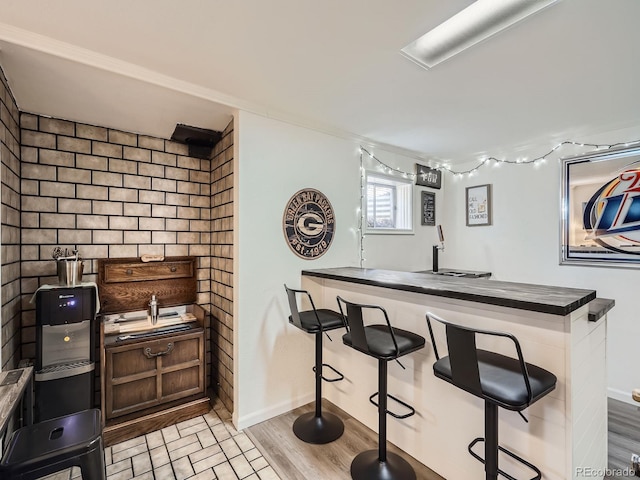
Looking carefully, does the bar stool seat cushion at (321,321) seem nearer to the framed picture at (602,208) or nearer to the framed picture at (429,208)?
the framed picture at (429,208)

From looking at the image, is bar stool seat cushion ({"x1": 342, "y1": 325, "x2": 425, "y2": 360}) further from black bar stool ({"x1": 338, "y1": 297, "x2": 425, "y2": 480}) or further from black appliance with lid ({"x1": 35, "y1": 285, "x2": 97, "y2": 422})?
black appliance with lid ({"x1": 35, "y1": 285, "x2": 97, "y2": 422})

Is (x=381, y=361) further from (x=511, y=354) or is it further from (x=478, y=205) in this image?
(x=478, y=205)

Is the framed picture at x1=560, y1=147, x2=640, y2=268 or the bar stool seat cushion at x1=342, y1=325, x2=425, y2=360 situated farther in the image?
the framed picture at x1=560, y1=147, x2=640, y2=268

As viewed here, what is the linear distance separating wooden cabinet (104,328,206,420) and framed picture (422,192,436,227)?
291 cm

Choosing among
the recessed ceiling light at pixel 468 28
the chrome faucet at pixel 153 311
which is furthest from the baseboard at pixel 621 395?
the chrome faucet at pixel 153 311

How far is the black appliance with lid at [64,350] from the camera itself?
2014mm

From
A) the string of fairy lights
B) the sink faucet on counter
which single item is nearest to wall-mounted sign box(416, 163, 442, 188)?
the string of fairy lights

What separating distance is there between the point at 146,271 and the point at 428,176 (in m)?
3.35

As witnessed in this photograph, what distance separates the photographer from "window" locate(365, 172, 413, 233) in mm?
3449

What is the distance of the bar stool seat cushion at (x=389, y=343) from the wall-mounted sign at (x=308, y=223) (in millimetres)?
1026

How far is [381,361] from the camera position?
1.83 meters

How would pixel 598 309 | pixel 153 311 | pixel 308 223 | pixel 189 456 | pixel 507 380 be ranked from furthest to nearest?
pixel 308 223 < pixel 153 311 < pixel 189 456 < pixel 598 309 < pixel 507 380

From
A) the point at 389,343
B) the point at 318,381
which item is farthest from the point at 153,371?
the point at 389,343

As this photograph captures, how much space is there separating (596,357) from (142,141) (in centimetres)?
357
